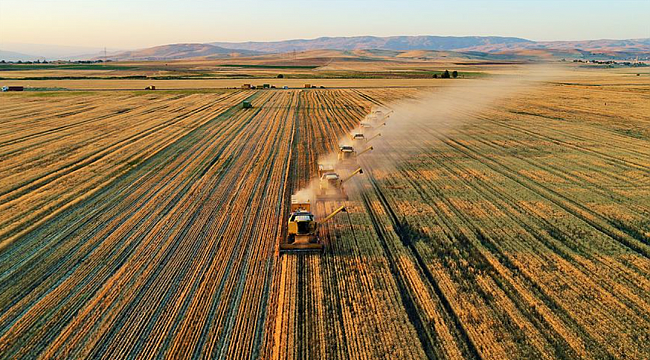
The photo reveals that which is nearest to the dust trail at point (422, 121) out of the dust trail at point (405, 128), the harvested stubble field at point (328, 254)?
the dust trail at point (405, 128)

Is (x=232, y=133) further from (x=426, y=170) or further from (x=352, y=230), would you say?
(x=352, y=230)

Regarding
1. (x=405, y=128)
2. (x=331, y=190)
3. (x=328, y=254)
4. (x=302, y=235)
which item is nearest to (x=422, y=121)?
(x=405, y=128)

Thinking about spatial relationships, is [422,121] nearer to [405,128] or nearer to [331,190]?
[405,128]

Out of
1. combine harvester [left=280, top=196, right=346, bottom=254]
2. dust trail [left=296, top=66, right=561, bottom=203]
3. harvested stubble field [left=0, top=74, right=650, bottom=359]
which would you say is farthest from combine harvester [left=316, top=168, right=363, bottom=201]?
combine harvester [left=280, top=196, right=346, bottom=254]

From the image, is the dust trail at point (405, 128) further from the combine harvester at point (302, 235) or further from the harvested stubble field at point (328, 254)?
the combine harvester at point (302, 235)

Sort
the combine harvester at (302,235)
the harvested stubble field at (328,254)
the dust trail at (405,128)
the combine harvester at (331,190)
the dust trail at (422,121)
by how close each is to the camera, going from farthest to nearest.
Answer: the dust trail at (422,121), the dust trail at (405,128), the combine harvester at (331,190), the combine harvester at (302,235), the harvested stubble field at (328,254)

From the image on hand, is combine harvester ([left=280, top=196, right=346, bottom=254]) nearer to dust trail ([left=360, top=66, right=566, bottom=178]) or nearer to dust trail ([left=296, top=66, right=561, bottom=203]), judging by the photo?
dust trail ([left=296, top=66, right=561, bottom=203])

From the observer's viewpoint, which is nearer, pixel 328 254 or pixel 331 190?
pixel 328 254

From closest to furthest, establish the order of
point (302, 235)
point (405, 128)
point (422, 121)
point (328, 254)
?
point (328, 254) → point (302, 235) → point (405, 128) → point (422, 121)
